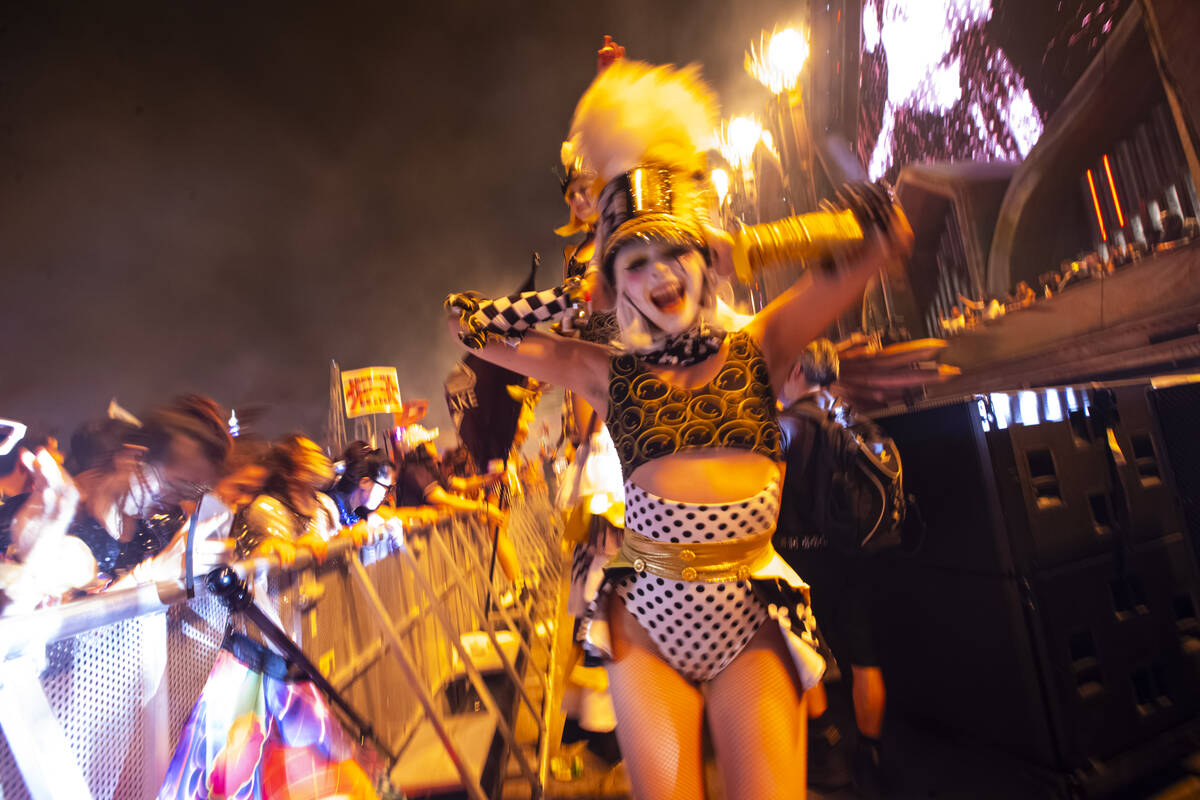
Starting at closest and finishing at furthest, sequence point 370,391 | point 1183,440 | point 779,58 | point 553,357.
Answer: point 553,357 → point 1183,440 → point 779,58 → point 370,391

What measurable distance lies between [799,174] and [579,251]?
17.4 meters

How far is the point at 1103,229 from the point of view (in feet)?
27.6

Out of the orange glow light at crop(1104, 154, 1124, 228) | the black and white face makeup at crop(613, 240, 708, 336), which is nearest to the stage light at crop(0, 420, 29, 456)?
the black and white face makeup at crop(613, 240, 708, 336)

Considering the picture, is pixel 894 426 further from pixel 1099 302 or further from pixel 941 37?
pixel 941 37

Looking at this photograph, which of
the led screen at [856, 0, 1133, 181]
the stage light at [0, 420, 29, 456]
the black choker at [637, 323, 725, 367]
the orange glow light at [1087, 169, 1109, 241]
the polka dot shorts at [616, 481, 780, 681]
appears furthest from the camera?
the orange glow light at [1087, 169, 1109, 241]

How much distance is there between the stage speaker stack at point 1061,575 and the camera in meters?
2.20

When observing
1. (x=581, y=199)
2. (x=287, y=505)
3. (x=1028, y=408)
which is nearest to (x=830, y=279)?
(x=581, y=199)

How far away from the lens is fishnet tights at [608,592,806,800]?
1.24 metres

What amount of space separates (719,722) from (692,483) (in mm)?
593

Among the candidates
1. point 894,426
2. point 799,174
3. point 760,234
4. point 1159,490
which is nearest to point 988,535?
point 894,426

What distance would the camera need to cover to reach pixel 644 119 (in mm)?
1637

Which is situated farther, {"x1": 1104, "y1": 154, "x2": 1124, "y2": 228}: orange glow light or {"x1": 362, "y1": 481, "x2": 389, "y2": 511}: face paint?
{"x1": 1104, "y1": 154, "x2": 1124, "y2": 228}: orange glow light

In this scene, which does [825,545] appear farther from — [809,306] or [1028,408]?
[809,306]

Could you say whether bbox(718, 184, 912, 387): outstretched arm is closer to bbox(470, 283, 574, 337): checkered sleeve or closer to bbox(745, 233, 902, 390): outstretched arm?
bbox(745, 233, 902, 390): outstretched arm
